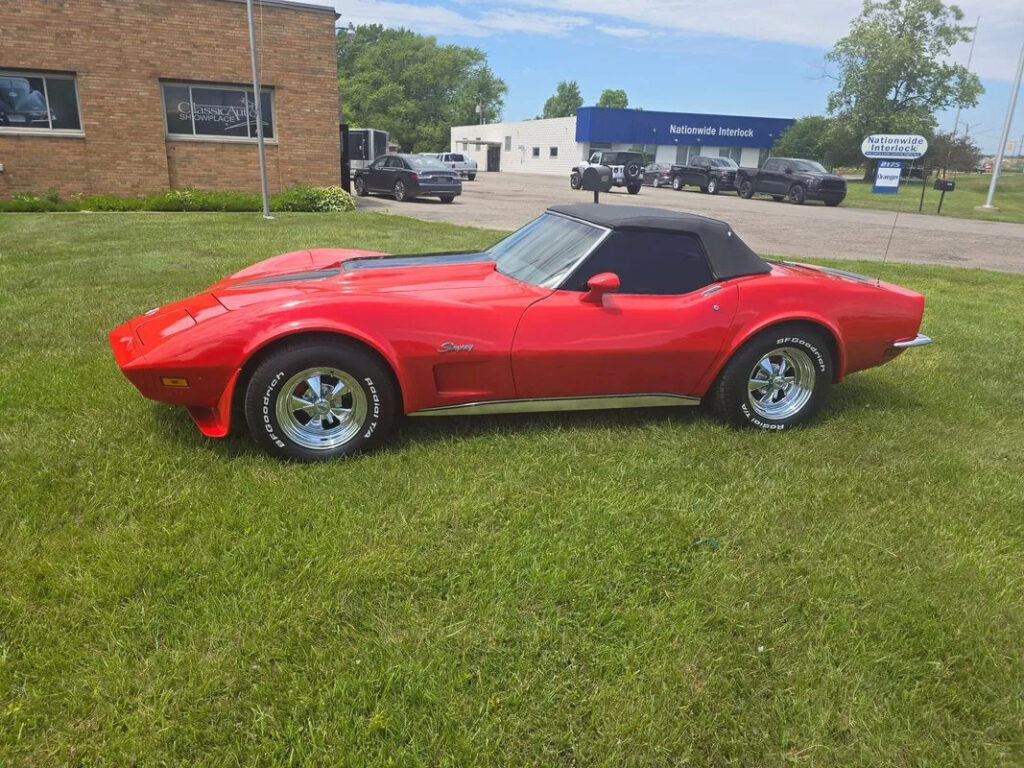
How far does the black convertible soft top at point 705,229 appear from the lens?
401cm

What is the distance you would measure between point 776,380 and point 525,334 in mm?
1621

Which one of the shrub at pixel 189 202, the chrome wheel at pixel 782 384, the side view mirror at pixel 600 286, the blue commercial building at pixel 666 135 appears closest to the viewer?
the side view mirror at pixel 600 286

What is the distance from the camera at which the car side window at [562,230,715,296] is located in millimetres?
3867

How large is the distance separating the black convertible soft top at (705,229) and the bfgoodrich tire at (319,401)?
1600 mm

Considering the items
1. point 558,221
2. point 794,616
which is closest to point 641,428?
point 558,221

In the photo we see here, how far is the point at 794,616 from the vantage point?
2.57m

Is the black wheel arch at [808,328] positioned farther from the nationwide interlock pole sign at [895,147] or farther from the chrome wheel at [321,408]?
the nationwide interlock pole sign at [895,147]

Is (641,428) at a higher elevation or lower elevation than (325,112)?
lower

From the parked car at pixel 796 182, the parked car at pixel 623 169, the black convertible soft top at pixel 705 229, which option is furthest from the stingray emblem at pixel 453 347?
the parked car at pixel 796 182

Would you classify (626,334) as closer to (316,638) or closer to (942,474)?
(942,474)

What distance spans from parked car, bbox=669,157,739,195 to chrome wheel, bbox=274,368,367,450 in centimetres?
3131

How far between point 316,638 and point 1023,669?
7.79ft

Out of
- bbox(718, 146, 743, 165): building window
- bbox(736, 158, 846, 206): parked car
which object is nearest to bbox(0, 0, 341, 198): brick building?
bbox(736, 158, 846, 206): parked car

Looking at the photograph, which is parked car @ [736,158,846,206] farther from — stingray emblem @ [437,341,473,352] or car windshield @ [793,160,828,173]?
stingray emblem @ [437,341,473,352]
